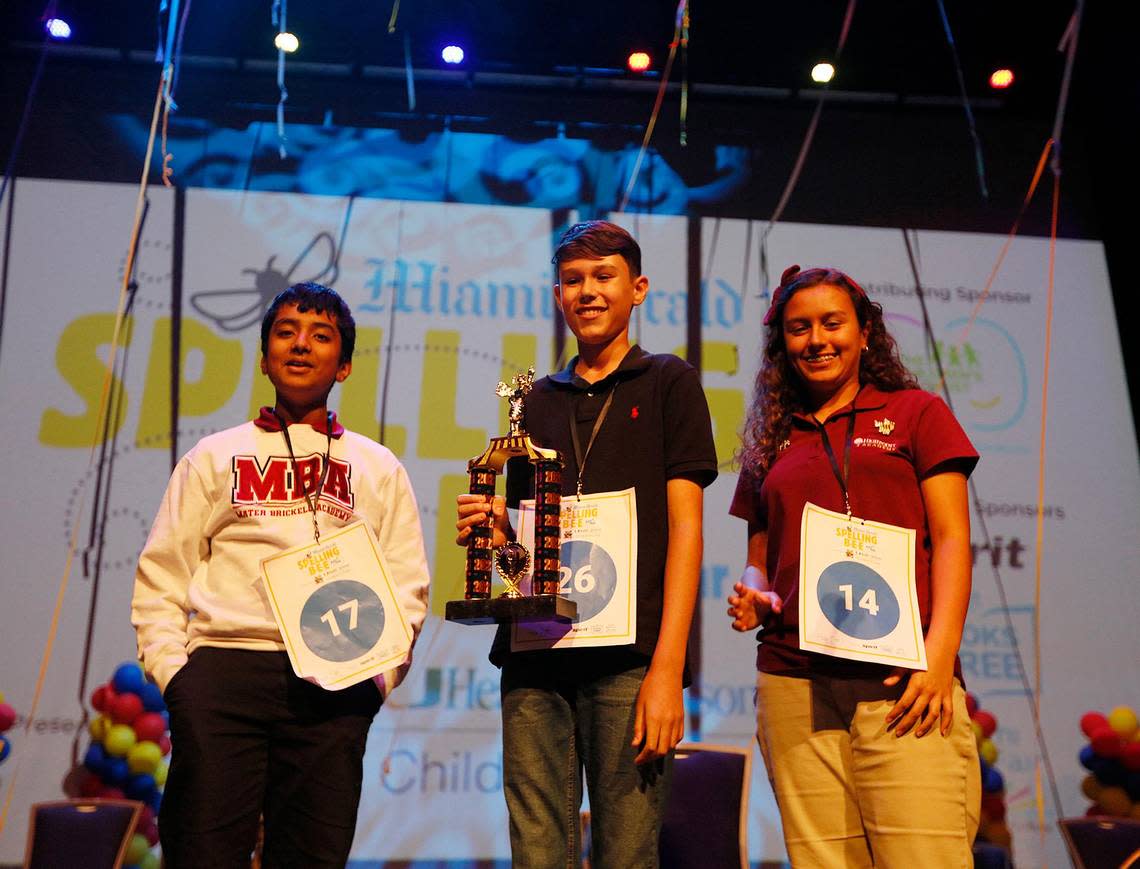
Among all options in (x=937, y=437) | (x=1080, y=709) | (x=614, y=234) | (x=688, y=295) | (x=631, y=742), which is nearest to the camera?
(x=631, y=742)

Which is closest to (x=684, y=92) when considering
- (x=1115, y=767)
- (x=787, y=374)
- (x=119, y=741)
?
(x=787, y=374)

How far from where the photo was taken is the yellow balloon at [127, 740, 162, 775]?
3186 mm

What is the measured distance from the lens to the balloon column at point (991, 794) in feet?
11.0

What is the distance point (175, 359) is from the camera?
3.65 metres

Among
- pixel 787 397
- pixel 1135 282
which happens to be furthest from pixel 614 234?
pixel 1135 282

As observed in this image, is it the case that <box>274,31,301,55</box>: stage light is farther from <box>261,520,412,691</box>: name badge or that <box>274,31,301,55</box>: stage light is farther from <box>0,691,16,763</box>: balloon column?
<box>261,520,412,691</box>: name badge

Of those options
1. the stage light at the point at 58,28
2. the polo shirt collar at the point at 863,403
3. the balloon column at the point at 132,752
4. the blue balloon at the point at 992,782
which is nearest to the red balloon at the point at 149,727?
the balloon column at the point at 132,752

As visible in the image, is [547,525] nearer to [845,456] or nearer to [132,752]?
[845,456]

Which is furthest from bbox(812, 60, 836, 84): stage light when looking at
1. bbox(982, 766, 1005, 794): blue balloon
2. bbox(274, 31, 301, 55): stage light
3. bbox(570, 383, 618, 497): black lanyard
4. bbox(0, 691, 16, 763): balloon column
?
bbox(0, 691, 16, 763): balloon column

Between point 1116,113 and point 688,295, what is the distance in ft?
6.27

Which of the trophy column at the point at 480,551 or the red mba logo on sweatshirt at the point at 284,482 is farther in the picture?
the red mba logo on sweatshirt at the point at 284,482

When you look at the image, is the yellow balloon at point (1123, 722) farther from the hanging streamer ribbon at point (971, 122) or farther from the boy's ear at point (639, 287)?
the boy's ear at point (639, 287)

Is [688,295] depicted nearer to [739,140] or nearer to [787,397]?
[739,140]

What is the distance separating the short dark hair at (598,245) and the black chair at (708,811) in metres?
1.82
